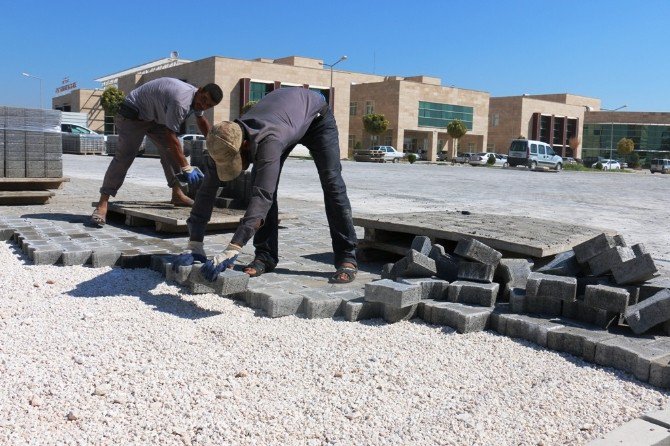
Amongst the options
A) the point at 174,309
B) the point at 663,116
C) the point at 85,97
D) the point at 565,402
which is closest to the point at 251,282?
the point at 174,309

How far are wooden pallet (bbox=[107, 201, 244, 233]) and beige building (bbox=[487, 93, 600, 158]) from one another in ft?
250

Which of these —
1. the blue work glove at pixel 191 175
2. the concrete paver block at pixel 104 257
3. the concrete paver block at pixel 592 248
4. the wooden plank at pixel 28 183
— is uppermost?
the blue work glove at pixel 191 175

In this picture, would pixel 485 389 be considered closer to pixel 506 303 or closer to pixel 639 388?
pixel 639 388

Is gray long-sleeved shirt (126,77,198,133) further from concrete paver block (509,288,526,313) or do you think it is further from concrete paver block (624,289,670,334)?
concrete paver block (624,289,670,334)

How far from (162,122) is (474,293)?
12.7 feet

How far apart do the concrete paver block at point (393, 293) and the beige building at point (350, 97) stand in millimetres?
50130

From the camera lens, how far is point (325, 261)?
555 cm

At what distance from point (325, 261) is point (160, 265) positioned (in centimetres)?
139

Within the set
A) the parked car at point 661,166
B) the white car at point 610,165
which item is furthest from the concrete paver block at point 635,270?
the parked car at point 661,166

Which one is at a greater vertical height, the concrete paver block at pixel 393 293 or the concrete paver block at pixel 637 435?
the concrete paver block at pixel 393 293

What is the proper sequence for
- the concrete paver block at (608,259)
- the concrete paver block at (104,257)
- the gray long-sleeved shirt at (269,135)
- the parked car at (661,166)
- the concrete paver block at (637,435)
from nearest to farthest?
the concrete paver block at (637,435), the gray long-sleeved shirt at (269,135), the concrete paver block at (608,259), the concrete paver block at (104,257), the parked car at (661,166)

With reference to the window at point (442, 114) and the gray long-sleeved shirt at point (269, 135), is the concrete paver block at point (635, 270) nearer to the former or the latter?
the gray long-sleeved shirt at point (269, 135)

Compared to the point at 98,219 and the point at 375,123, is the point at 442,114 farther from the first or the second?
the point at 98,219

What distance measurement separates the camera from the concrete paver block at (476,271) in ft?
13.6
